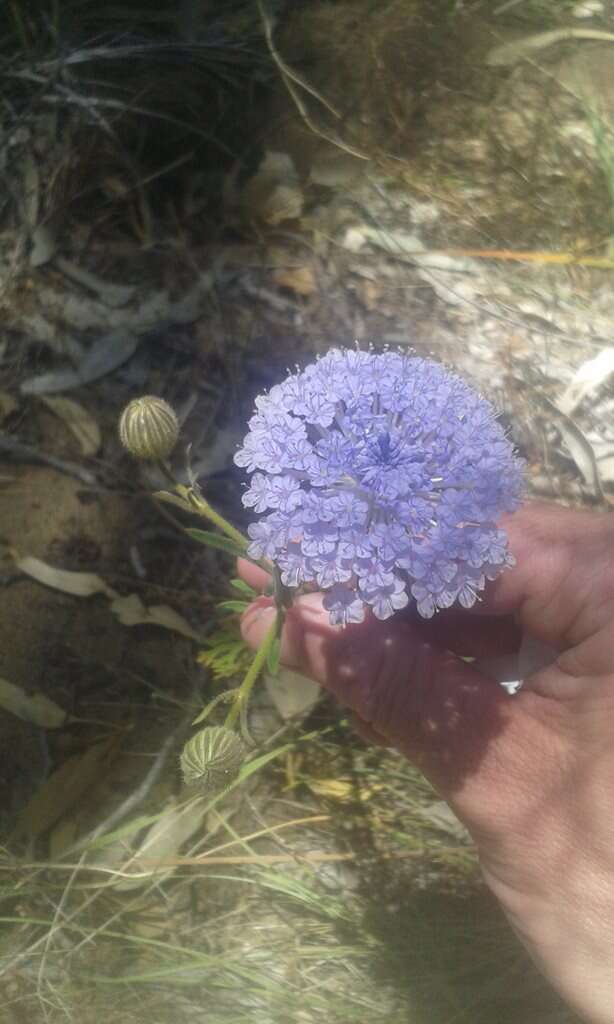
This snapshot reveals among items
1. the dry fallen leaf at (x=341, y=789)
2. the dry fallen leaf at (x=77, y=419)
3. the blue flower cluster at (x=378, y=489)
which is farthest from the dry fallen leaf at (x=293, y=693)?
the blue flower cluster at (x=378, y=489)

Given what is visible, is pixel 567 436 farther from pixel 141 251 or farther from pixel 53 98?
pixel 53 98

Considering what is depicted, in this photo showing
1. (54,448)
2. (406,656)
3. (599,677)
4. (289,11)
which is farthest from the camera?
(289,11)

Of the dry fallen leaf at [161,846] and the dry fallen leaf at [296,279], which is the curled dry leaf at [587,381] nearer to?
the dry fallen leaf at [296,279]

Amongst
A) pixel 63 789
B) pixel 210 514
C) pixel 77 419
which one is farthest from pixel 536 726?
pixel 77 419

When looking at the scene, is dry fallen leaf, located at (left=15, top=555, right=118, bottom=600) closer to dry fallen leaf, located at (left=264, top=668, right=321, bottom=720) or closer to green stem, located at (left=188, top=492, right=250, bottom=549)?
dry fallen leaf, located at (left=264, top=668, right=321, bottom=720)

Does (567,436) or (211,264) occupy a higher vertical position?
(211,264)

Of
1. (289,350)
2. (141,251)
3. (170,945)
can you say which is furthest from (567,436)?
(170,945)

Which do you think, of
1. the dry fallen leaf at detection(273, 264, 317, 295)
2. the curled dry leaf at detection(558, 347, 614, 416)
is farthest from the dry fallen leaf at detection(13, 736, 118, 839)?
the curled dry leaf at detection(558, 347, 614, 416)
